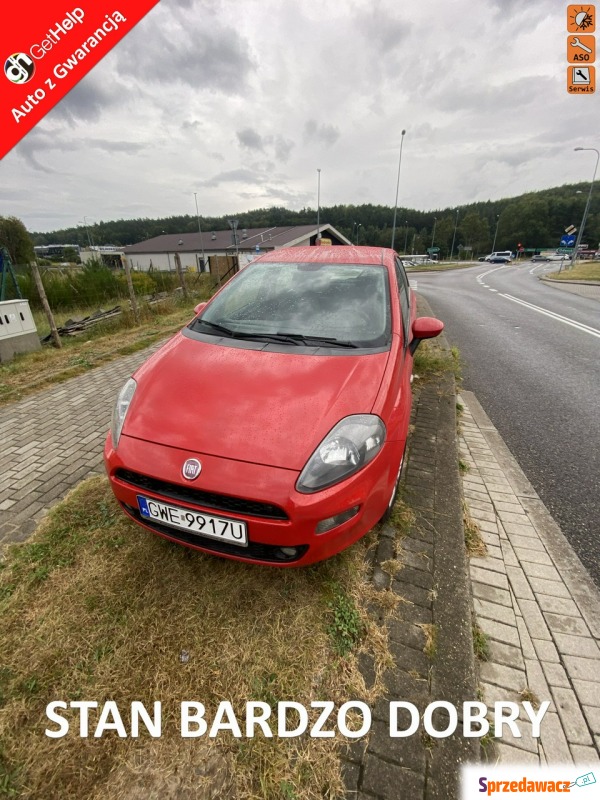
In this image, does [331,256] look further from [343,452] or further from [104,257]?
[104,257]

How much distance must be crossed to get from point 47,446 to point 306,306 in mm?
2682

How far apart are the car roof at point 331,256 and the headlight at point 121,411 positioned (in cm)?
169

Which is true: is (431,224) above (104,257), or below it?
above

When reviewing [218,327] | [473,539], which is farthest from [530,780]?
[218,327]

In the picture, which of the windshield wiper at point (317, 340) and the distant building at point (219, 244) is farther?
the distant building at point (219, 244)

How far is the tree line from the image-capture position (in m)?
70.9

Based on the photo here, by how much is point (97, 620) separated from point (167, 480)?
78 cm

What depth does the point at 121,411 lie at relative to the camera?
1923 mm

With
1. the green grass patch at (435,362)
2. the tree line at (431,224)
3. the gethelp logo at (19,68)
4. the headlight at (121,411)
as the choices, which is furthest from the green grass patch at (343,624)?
the tree line at (431,224)

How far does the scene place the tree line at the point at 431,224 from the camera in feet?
233

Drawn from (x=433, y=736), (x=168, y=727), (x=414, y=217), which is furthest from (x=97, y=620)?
(x=414, y=217)

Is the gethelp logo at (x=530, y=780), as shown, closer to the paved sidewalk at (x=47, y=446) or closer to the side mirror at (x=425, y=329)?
the side mirror at (x=425, y=329)

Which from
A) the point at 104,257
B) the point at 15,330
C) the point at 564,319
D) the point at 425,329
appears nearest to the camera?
the point at 425,329

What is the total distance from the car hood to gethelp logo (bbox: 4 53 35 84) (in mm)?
3785
